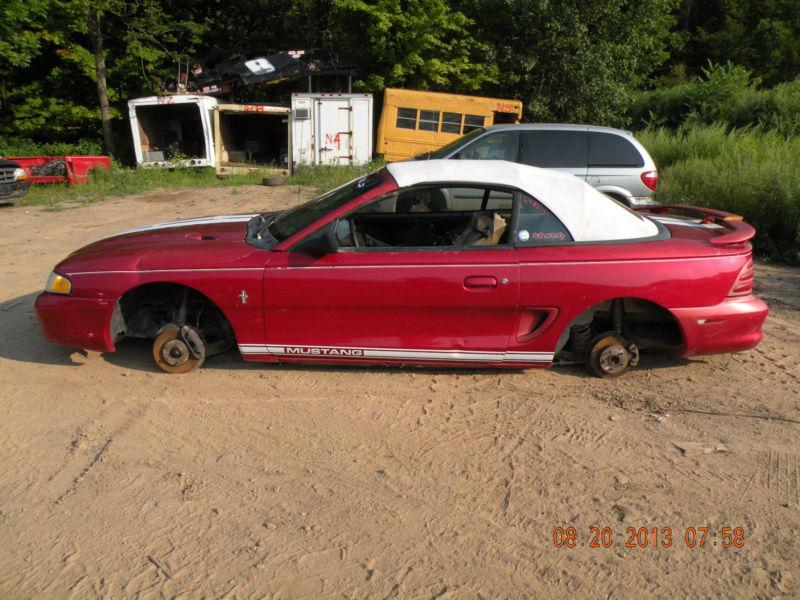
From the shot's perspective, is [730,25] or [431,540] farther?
[730,25]

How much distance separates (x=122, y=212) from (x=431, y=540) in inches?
446

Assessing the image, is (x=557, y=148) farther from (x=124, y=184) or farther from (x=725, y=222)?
(x=124, y=184)

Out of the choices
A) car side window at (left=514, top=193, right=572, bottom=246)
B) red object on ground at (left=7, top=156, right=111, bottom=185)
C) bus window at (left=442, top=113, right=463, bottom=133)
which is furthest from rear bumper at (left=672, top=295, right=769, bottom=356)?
red object on ground at (left=7, top=156, right=111, bottom=185)

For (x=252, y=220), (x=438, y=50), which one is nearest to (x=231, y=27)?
(x=438, y=50)

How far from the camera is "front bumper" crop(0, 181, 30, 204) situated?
1220 cm

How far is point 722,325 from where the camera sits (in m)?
4.17

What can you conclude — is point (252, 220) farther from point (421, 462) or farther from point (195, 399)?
point (421, 462)

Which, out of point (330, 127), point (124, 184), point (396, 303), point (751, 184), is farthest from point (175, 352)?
point (330, 127)

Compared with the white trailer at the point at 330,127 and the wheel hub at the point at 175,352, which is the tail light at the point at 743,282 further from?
the white trailer at the point at 330,127

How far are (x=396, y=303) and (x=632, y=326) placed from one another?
183 cm

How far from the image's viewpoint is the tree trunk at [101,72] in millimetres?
19327

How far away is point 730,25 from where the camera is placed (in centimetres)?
3581

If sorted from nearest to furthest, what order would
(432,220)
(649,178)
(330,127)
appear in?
(432,220) → (649,178) → (330,127)

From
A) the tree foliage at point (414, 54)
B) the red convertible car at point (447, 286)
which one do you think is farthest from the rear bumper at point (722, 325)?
the tree foliage at point (414, 54)
